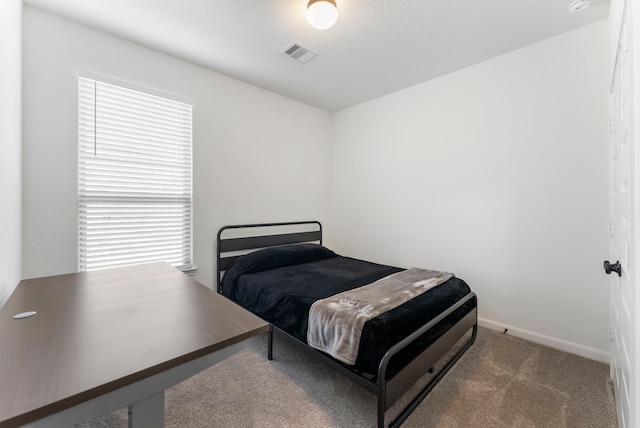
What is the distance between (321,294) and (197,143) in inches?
82.3

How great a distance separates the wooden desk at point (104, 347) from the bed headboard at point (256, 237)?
63.1 inches

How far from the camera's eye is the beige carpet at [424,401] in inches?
63.7

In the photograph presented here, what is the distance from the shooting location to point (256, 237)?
3.41m

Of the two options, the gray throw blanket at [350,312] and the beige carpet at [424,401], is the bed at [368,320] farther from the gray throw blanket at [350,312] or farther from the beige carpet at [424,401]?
the beige carpet at [424,401]

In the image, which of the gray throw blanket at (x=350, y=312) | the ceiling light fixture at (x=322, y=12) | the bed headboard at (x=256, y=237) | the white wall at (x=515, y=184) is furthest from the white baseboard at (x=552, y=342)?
the ceiling light fixture at (x=322, y=12)

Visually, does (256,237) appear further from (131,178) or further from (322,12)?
(322,12)

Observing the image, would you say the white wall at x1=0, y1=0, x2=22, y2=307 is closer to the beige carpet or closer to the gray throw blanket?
the beige carpet

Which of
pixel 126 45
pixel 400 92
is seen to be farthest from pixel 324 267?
pixel 126 45

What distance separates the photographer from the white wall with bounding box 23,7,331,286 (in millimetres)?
2094

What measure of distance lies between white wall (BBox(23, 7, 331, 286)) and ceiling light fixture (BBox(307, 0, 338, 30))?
1601 millimetres

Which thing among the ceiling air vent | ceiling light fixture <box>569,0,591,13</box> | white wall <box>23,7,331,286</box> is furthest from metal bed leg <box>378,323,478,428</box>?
the ceiling air vent

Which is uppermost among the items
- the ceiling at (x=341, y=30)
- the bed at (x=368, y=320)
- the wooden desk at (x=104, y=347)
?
the ceiling at (x=341, y=30)

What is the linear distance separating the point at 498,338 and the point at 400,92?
299 centimetres

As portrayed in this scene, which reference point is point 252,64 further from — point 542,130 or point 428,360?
point 428,360
